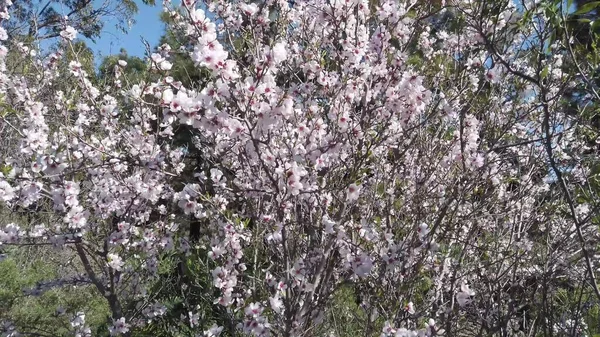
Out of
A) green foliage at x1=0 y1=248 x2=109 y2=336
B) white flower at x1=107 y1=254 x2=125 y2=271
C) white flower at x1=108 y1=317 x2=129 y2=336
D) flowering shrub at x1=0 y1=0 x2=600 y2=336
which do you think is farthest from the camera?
green foliage at x1=0 y1=248 x2=109 y2=336

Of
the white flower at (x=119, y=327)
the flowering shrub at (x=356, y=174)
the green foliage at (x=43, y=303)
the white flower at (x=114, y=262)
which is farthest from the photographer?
the green foliage at (x=43, y=303)

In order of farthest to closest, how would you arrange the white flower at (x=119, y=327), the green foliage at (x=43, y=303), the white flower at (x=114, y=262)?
the green foliage at (x=43, y=303) → the white flower at (x=119, y=327) → the white flower at (x=114, y=262)

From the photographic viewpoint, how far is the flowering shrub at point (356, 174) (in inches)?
118

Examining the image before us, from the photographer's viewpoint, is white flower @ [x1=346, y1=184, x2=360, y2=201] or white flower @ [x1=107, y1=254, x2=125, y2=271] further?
white flower @ [x1=107, y1=254, x2=125, y2=271]

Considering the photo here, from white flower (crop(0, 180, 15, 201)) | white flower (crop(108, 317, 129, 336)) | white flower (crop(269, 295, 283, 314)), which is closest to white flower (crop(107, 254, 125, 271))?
white flower (crop(108, 317, 129, 336))

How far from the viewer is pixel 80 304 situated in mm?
6242

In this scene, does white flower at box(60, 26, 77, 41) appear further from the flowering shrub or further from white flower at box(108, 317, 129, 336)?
white flower at box(108, 317, 129, 336)

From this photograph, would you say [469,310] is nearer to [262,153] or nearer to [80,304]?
[262,153]

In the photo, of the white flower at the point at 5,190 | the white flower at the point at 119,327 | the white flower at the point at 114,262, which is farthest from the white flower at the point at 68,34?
the white flower at the point at 119,327

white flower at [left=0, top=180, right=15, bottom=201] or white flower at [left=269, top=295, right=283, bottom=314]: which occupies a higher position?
white flower at [left=0, top=180, right=15, bottom=201]

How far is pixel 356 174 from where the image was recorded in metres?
3.07

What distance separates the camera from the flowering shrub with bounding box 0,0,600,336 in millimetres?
2992

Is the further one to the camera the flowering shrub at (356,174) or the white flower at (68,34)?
the white flower at (68,34)

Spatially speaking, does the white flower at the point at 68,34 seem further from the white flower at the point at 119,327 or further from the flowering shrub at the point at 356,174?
the white flower at the point at 119,327
